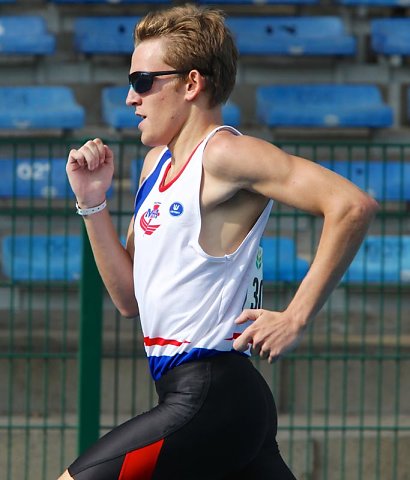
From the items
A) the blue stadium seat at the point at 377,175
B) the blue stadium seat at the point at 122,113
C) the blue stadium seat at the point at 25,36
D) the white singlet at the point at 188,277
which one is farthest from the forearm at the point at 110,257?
the blue stadium seat at the point at 25,36

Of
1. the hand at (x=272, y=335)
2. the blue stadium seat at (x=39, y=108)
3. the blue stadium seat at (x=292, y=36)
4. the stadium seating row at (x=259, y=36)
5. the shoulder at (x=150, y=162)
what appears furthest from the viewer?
the blue stadium seat at (x=292, y=36)

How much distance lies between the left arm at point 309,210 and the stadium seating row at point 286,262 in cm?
217

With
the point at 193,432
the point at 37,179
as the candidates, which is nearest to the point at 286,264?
the point at 37,179

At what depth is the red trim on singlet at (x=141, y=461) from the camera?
2.82m

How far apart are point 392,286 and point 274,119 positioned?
368 centimetres

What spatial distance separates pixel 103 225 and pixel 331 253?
0.77 meters

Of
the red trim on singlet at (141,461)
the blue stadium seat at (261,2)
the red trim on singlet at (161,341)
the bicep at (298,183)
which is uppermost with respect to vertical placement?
the blue stadium seat at (261,2)

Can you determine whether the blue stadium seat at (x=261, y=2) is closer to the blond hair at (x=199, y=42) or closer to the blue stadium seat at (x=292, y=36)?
the blue stadium seat at (x=292, y=36)

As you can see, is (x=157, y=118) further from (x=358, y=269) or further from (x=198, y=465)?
(x=358, y=269)

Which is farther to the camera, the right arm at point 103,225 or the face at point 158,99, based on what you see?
the right arm at point 103,225

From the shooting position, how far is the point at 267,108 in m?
8.60

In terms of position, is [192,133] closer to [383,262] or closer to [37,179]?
[383,262]

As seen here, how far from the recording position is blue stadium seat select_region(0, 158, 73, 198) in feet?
17.2

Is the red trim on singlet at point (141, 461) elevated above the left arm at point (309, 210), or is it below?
below
